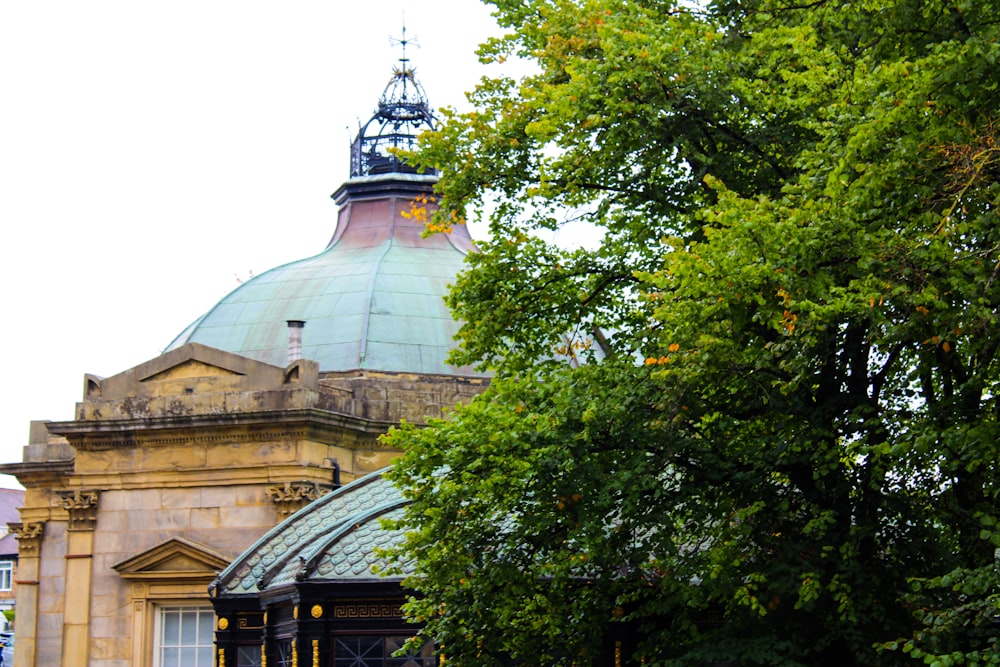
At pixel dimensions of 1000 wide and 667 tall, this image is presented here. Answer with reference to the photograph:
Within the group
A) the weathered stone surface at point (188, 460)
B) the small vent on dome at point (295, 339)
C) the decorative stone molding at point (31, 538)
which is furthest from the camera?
the decorative stone molding at point (31, 538)

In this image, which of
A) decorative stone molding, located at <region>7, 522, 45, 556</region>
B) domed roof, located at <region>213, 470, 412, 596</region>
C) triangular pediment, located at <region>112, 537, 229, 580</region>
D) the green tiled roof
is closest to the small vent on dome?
the green tiled roof

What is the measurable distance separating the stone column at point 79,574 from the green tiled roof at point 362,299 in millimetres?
7089

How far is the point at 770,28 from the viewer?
1998cm

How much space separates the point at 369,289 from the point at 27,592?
10.7 m

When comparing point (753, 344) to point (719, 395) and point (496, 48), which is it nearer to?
point (719, 395)

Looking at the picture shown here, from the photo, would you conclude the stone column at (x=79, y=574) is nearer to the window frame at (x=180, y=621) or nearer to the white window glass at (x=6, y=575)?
the window frame at (x=180, y=621)

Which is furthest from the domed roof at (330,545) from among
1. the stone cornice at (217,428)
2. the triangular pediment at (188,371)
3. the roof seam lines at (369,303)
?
the roof seam lines at (369,303)

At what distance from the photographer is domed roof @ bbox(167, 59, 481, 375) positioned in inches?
1635

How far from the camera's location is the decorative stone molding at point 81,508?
35344mm

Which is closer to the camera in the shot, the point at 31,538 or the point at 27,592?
the point at 27,592

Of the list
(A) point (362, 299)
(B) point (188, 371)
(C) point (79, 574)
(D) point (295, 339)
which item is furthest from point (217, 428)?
(A) point (362, 299)

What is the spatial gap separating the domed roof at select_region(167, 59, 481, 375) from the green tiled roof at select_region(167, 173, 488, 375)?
0.09 ft

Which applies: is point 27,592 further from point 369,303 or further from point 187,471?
point 369,303

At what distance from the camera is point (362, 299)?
42969mm
